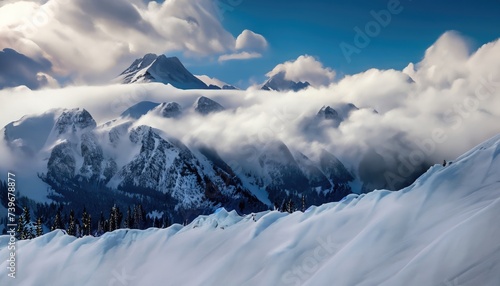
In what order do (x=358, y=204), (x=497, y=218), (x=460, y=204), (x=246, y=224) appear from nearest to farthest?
(x=497, y=218) < (x=460, y=204) < (x=358, y=204) < (x=246, y=224)

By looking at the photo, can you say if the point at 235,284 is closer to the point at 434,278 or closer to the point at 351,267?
the point at 351,267

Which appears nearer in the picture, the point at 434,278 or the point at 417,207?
the point at 434,278

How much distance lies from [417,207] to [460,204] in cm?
194

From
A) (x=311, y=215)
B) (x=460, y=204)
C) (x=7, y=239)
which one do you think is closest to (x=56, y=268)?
(x=7, y=239)

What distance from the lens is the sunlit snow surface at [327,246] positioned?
15.1 metres

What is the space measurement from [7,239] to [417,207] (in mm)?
37099

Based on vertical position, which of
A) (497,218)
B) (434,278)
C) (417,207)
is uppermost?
(417,207)

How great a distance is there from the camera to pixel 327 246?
21531mm

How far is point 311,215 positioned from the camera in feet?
85.7

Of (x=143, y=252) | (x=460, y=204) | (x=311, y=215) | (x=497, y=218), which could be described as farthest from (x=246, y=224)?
(x=497, y=218)

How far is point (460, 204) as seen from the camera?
1828 cm

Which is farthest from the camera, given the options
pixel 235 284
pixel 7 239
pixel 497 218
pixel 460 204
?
pixel 7 239

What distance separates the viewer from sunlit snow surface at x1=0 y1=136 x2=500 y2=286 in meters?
15.1

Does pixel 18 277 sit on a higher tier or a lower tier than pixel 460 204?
higher
